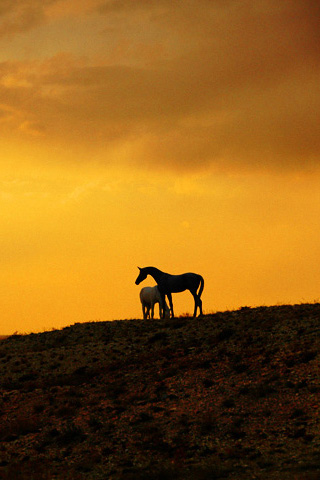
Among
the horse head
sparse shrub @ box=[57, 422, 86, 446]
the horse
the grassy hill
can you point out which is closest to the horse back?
the grassy hill

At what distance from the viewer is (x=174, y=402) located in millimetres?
30125

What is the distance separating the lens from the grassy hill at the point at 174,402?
77.0 feet

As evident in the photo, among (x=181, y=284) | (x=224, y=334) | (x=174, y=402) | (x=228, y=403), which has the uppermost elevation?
(x=181, y=284)

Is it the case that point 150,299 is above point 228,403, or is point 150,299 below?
above

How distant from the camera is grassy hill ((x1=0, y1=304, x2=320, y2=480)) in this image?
2347cm

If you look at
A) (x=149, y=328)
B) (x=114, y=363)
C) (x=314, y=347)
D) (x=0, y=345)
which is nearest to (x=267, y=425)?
(x=314, y=347)

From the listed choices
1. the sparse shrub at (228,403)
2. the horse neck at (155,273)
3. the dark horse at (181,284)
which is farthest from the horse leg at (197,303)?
the sparse shrub at (228,403)

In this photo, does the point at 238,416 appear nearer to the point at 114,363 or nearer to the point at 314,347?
the point at 314,347

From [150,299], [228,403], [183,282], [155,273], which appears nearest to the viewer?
[228,403]

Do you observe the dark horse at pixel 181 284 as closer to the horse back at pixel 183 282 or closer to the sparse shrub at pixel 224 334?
the horse back at pixel 183 282

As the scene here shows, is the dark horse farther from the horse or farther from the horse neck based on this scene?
the horse

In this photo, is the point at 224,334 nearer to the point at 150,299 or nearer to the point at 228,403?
the point at 228,403

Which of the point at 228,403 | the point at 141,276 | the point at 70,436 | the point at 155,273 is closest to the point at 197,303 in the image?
the point at 155,273

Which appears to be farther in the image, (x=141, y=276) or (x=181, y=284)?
(x=141, y=276)
